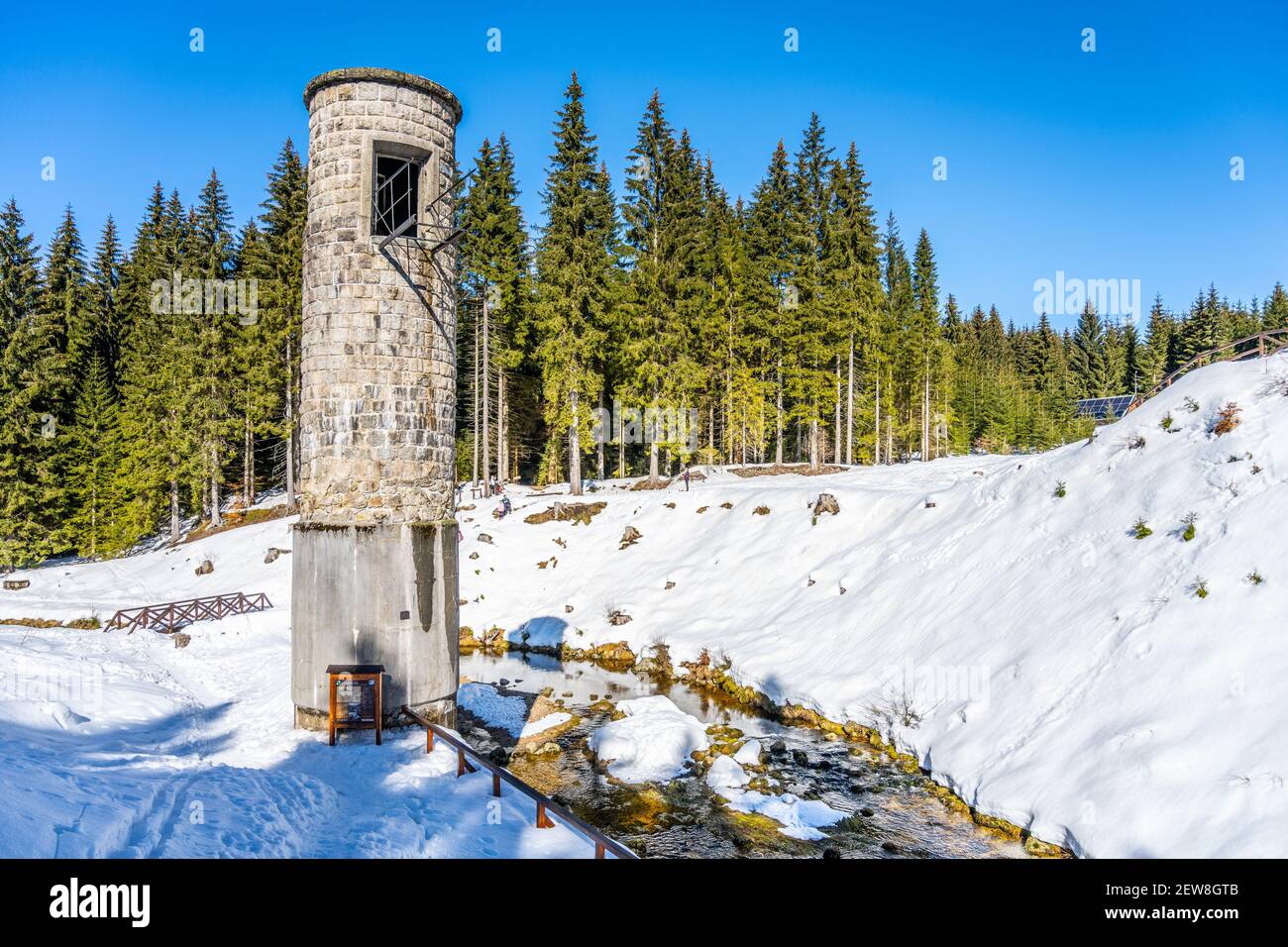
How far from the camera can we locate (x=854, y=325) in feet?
133

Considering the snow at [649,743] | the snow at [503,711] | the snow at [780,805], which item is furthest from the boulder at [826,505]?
the snow at [780,805]

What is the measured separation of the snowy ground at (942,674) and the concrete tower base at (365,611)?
0.81 metres

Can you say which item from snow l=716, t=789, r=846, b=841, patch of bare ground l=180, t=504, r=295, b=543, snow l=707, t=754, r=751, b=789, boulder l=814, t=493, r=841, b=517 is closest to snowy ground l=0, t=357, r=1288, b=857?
boulder l=814, t=493, r=841, b=517

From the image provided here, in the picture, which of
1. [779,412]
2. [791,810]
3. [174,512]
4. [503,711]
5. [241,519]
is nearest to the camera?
[791,810]

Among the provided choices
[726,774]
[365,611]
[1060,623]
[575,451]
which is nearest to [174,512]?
[575,451]

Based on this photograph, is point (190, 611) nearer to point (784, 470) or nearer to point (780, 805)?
point (780, 805)

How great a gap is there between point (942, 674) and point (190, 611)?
917 inches

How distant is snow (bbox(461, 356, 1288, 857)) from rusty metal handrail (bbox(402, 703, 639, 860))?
640 centimetres

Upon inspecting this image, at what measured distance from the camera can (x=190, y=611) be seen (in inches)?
917

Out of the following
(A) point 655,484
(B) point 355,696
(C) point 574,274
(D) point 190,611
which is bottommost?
(D) point 190,611

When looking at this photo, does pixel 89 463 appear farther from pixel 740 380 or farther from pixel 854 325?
pixel 854 325

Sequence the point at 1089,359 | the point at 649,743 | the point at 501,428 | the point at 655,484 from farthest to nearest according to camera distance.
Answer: the point at 1089,359 < the point at 501,428 < the point at 655,484 < the point at 649,743

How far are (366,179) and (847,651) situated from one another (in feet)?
46.5
